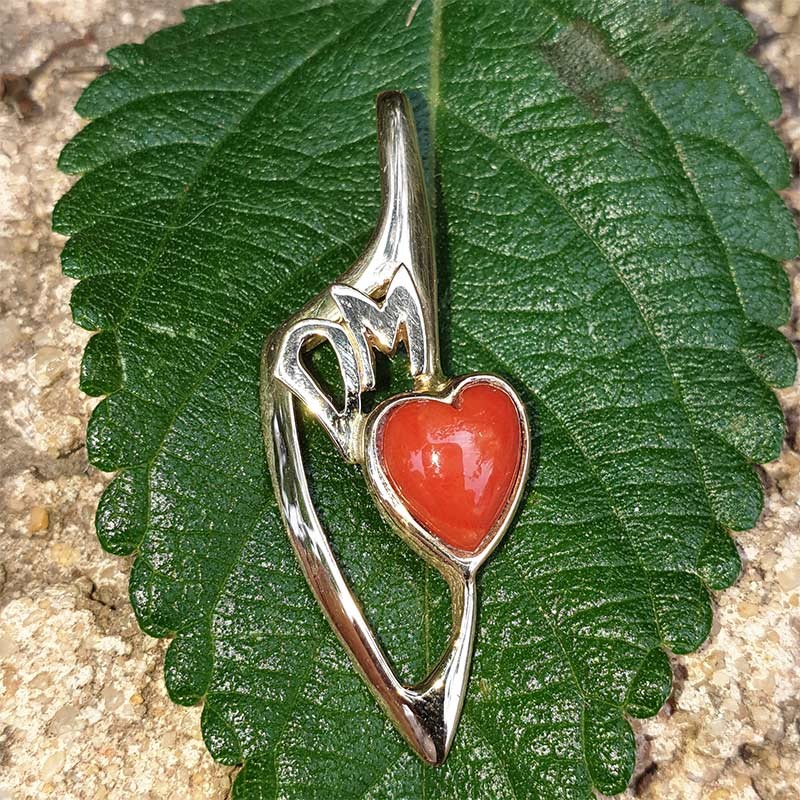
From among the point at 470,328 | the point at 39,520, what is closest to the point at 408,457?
the point at 470,328

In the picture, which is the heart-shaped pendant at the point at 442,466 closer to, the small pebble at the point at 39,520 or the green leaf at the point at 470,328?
the green leaf at the point at 470,328

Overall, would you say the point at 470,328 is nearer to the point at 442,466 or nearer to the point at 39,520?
the point at 442,466

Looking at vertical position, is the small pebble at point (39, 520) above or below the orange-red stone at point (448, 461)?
below

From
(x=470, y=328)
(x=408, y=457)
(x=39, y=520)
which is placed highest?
(x=470, y=328)

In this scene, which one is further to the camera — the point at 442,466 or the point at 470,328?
the point at 470,328

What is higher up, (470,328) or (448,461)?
(470,328)

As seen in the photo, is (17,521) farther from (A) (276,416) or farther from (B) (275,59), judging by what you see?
(B) (275,59)

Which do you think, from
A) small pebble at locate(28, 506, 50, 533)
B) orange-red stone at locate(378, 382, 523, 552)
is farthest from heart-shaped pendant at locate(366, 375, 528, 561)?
small pebble at locate(28, 506, 50, 533)

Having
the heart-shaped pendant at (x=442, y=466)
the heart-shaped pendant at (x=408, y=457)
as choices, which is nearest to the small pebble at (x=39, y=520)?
the heart-shaped pendant at (x=408, y=457)
